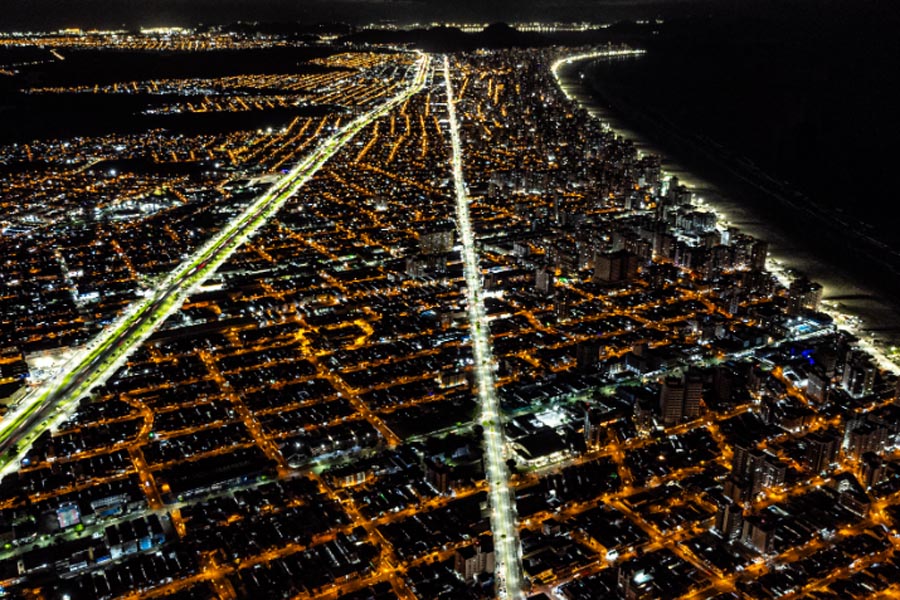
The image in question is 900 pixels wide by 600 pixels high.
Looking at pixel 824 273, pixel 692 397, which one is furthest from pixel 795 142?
pixel 692 397

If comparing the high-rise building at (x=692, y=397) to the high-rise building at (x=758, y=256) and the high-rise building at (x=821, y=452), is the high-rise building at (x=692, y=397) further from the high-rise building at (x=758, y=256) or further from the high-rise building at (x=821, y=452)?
the high-rise building at (x=758, y=256)

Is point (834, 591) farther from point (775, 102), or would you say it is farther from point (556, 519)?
point (775, 102)

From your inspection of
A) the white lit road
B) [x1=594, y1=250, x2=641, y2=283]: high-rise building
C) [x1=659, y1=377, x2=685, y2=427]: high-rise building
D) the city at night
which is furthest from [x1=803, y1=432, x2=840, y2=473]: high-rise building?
[x1=594, y1=250, x2=641, y2=283]: high-rise building

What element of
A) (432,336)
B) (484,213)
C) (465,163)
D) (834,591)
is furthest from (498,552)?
(465,163)

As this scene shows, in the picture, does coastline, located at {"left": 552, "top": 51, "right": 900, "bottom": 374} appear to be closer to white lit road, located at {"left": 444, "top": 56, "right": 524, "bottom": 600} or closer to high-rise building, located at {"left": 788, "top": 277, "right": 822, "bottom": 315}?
high-rise building, located at {"left": 788, "top": 277, "right": 822, "bottom": 315}

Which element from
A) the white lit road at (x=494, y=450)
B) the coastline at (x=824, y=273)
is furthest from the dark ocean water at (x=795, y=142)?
the white lit road at (x=494, y=450)
